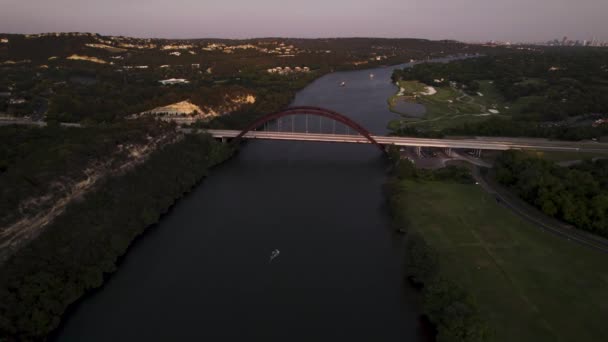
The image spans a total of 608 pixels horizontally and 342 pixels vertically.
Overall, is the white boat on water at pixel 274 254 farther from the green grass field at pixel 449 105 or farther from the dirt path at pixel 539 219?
the green grass field at pixel 449 105

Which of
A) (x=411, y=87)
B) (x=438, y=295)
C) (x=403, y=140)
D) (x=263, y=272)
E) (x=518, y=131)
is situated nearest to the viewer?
(x=438, y=295)

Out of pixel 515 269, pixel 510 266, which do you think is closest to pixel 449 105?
pixel 510 266

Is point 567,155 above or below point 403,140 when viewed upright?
below

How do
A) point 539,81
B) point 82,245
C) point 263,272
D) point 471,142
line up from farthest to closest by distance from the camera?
point 539,81 < point 471,142 < point 263,272 < point 82,245

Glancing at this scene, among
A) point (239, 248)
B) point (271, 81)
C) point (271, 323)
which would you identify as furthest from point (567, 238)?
point (271, 81)

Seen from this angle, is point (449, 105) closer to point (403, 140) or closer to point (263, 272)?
point (403, 140)

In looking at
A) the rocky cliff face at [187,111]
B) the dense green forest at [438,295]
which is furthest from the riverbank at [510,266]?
the rocky cliff face at [187,111]

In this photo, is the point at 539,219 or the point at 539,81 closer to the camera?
the point at 539,219

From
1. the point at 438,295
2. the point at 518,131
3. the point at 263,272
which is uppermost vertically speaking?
the point at 518,131
